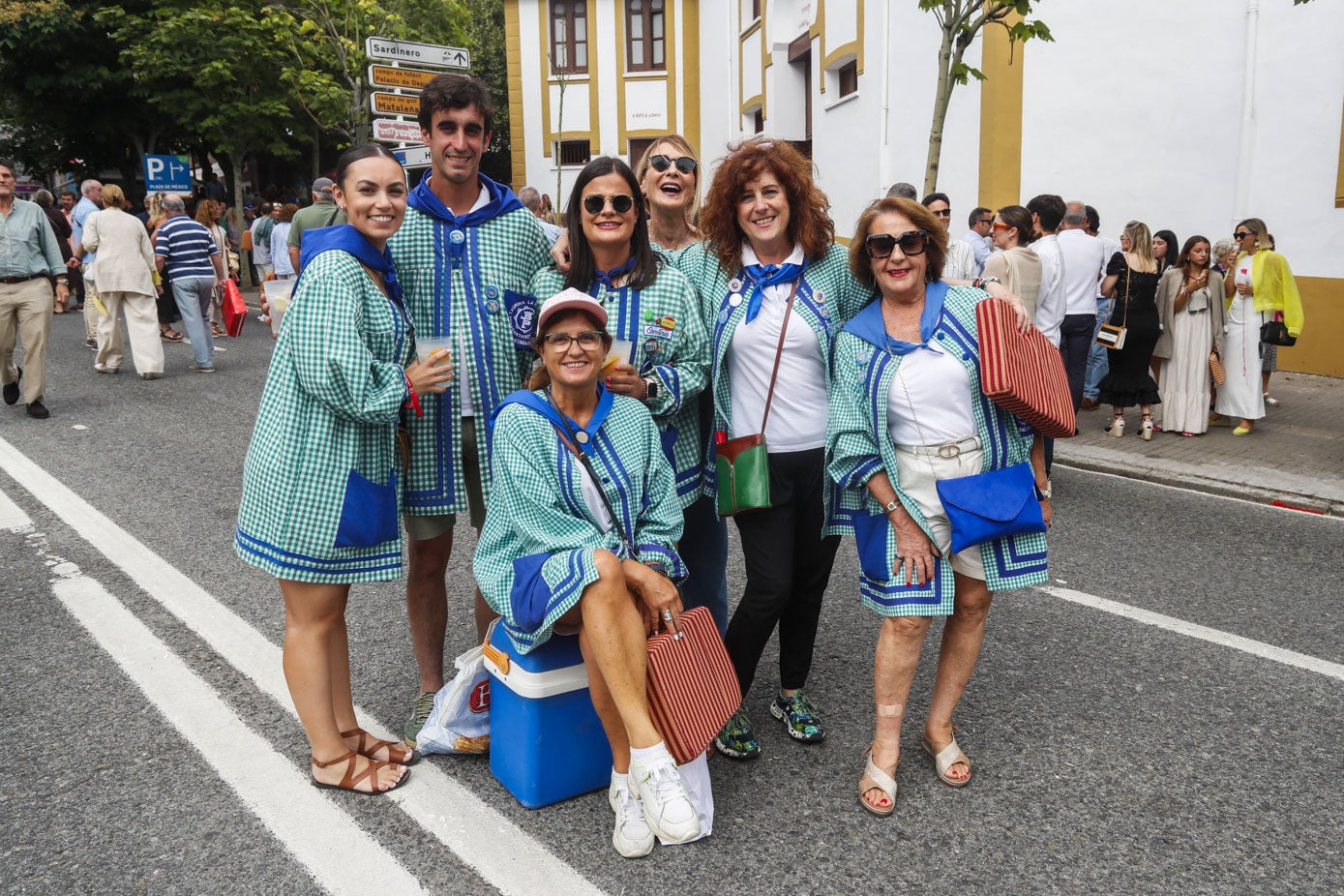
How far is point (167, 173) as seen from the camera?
67.3 ft

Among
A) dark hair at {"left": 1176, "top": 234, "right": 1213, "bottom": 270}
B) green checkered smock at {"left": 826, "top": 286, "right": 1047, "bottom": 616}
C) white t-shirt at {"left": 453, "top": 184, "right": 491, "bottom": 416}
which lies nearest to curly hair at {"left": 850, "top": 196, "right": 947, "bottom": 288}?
green checkered smock at {"left": 826, "top": 286, "right": 1047, "bottom": 616}

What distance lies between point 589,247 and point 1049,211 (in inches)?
230

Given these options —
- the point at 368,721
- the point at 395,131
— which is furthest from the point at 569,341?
the point at 395,131

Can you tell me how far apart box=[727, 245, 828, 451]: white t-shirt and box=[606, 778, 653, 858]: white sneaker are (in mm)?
1134

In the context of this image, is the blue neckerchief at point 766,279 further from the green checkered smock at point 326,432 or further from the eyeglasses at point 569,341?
the green checkered smock at point 326,432

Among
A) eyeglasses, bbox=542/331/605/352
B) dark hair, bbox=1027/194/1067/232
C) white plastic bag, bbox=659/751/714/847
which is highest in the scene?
dark hair, bbox=1027/194/1067/232

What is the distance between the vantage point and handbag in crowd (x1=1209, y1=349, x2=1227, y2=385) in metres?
9.04

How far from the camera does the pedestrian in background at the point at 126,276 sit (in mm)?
10789

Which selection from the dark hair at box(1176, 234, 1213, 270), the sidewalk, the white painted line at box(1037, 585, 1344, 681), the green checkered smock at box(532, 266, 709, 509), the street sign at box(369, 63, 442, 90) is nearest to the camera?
the green checkered smock at box(532, 266, 709, 509)

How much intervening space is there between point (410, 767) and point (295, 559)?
2.63 feet

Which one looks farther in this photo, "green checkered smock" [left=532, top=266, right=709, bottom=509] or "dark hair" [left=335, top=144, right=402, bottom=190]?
"green checkered smock" [left=532, top=266, right=709, bottom=509]

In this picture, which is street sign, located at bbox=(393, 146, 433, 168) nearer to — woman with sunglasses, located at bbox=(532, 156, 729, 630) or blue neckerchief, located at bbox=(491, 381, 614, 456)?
woman with sunglasses, located at bbox=(532, 156, 729, 630)

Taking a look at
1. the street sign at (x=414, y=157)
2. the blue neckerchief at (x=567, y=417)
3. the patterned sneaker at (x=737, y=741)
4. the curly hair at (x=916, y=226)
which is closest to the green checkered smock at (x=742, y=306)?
the curly hair at (x=916, y=226)

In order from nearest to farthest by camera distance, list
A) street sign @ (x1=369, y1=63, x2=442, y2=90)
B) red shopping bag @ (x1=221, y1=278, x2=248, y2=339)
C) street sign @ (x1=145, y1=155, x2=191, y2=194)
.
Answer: red shopping bag @ (x1=221, y1=278, x2=248, y2=339)
street sign @ (x1=369, y1=63, x2=442, y2=90)
street sign @ (x1=145, y1=155, x2=191, y2=194)
